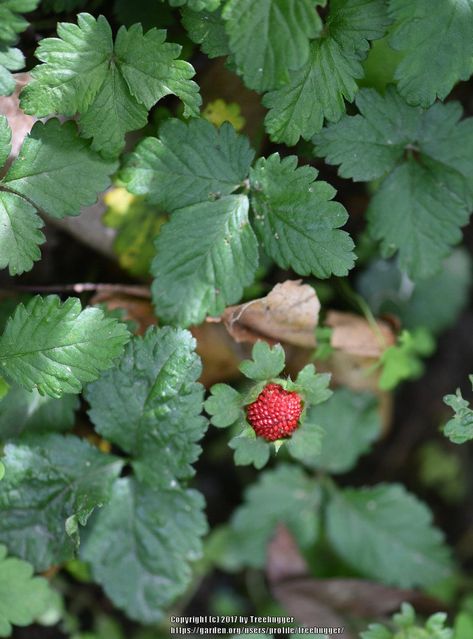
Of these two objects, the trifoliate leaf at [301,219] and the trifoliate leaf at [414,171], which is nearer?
the trifoliate leaf at [301,219]

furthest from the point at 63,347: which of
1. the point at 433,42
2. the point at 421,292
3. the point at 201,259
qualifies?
the point at 421,292

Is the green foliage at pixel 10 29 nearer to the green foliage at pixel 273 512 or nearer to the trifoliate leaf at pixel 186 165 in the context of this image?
the trifoliate leaf at pixel 186 165

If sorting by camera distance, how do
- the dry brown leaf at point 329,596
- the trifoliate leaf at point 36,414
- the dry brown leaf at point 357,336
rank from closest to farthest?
Answer: the trifoliate leaf at point 36,414 → the dry brown leaf at point 357,336 → the dry brown leaf at point 329,596

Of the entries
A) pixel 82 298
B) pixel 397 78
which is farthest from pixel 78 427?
pixel 397 78

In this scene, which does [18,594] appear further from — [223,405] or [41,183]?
[41,183]

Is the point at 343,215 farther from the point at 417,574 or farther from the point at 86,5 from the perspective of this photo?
the point at 417,574

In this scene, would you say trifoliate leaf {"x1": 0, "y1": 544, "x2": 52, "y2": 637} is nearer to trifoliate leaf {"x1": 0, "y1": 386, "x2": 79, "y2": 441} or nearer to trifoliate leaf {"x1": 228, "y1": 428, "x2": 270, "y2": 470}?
trifoliate leaf {"x1": 0, "y1": 386, "x2": 79, "y2": 441}

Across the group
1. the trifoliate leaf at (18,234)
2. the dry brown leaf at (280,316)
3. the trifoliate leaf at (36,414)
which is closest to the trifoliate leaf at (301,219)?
the dry brown leaf at (280,316)
